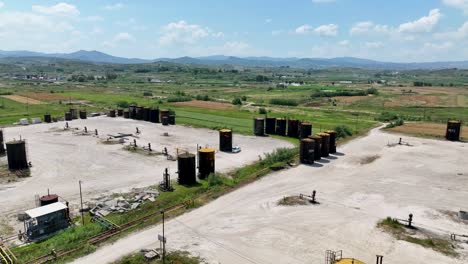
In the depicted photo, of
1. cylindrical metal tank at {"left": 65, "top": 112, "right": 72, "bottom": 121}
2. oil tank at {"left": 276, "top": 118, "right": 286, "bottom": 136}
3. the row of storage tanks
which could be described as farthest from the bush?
cylindrical metal tank at {"left": 65, "top": 112, "right": 72, "bottom": 121}

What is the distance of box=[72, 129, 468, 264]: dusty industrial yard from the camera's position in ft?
67.3

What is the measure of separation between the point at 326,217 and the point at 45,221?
61.0 feet

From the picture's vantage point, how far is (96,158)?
4031 centimetres

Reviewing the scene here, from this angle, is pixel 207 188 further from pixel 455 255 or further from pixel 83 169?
pixel 455 255

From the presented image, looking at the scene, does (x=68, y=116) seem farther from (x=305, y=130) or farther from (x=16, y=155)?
(x=305, y=130)

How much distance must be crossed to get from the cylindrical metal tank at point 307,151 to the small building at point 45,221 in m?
23.9

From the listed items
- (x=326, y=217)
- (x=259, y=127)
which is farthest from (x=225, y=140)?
(x=326, y=217)

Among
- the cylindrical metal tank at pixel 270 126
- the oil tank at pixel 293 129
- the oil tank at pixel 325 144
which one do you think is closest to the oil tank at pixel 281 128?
the cylindrical metal tank at pixel 270 126

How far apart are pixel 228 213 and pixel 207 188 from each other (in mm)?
5315

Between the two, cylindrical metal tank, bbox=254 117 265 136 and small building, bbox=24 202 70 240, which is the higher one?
cylindrical metal tank, bbox=254 117 265 136

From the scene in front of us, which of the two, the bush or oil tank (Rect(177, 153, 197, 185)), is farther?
the bush

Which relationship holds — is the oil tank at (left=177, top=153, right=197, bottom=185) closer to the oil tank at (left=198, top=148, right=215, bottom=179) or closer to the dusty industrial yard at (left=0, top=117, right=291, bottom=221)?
the oil tank at (left=198, top=148, right=215, bottom=179)

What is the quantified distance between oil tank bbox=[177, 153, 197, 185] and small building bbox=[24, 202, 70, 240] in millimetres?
10360

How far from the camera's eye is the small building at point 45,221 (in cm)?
2244
